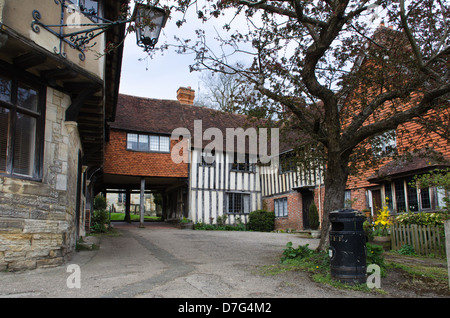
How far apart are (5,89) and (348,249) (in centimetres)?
597

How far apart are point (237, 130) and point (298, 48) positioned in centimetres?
1394

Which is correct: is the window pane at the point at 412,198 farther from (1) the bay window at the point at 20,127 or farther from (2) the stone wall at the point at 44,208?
(1) the bay window at the point at 20,127

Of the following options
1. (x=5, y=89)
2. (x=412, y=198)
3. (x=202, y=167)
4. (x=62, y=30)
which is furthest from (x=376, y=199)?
(x=5, y=89)

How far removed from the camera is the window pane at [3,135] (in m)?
5.58

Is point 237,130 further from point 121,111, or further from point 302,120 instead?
point 302,120

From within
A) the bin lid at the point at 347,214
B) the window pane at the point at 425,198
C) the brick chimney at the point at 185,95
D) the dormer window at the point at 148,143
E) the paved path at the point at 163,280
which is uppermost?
the brick chimney at the point at 185,95

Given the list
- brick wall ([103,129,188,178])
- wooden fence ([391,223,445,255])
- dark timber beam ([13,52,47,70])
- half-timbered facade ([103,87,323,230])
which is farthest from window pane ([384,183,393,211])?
dark timber beam ([13,52,47,70])

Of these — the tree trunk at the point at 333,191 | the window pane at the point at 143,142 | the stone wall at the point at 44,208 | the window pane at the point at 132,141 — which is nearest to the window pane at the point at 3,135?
the stone wall at the point at 44,208

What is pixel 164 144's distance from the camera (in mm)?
19531

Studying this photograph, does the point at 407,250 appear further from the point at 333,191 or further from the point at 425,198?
the point at 333,191

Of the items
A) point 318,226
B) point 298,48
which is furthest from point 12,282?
point 318,226

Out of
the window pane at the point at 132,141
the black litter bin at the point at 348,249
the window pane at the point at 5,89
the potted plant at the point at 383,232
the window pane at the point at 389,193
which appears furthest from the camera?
the window pane at the point at 132,141

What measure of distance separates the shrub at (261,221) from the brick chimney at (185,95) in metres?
8.58

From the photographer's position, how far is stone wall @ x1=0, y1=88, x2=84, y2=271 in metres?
5.48
